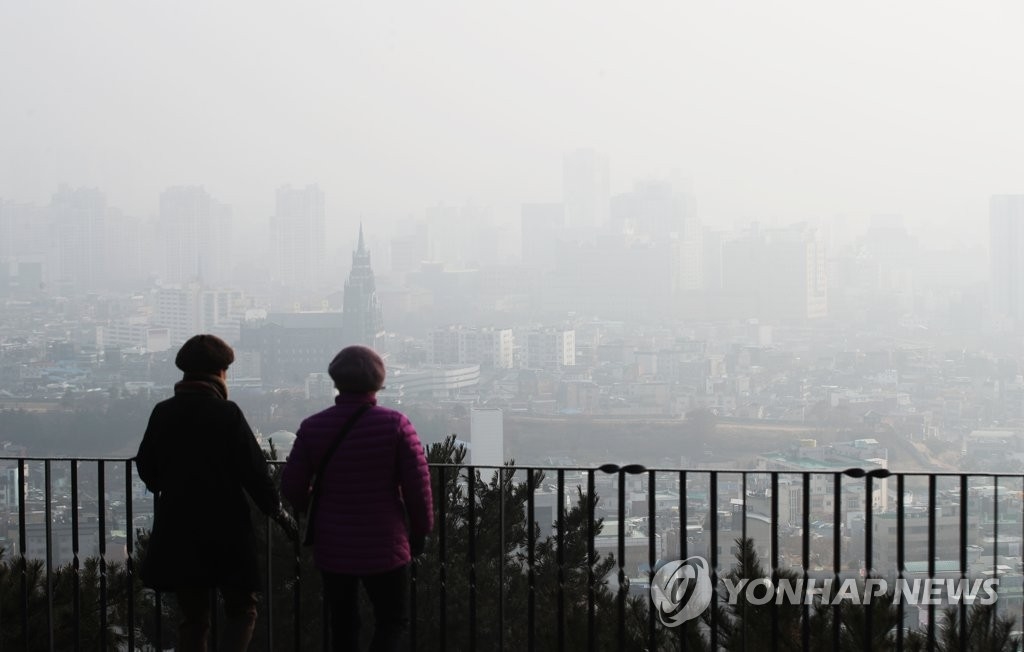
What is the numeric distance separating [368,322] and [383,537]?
66.5 meters

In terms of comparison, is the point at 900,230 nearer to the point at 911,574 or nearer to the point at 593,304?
the point at 593,304

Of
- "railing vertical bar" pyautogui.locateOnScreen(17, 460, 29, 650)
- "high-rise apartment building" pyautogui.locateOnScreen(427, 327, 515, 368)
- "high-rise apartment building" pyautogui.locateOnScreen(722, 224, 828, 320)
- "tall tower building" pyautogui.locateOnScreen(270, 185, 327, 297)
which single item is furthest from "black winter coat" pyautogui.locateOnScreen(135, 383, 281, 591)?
"tall tower building" pyautogui.locateOnScreen(270, 185, 327, 297)

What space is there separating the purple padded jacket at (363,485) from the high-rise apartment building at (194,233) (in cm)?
7712

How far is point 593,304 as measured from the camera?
79.1 m

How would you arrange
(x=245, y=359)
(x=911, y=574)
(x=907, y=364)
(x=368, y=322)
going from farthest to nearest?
(x=368, y=322), (x=907, y=364), (x=245, y=359), (x=911, y=574)

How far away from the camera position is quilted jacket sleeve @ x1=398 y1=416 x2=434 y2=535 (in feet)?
12.5

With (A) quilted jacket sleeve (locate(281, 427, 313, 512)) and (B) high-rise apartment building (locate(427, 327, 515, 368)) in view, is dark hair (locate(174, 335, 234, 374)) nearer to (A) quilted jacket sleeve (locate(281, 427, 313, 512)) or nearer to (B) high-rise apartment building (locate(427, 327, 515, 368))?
(A) quilted jacket sleeve (locate(281, 427, 313, 512))

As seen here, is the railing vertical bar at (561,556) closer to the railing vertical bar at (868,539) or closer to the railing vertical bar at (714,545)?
the railing vertical bar at (714,545)

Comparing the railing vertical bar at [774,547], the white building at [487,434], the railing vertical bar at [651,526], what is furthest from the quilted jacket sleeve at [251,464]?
the white building at [487,434]

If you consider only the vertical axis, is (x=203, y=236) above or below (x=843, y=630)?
above

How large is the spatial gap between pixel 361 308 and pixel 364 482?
68.4 m

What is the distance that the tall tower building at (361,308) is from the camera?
68.1 metres

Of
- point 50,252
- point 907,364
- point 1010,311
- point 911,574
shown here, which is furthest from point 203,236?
point 911,574

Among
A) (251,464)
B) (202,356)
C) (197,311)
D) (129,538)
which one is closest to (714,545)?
(251,464)
